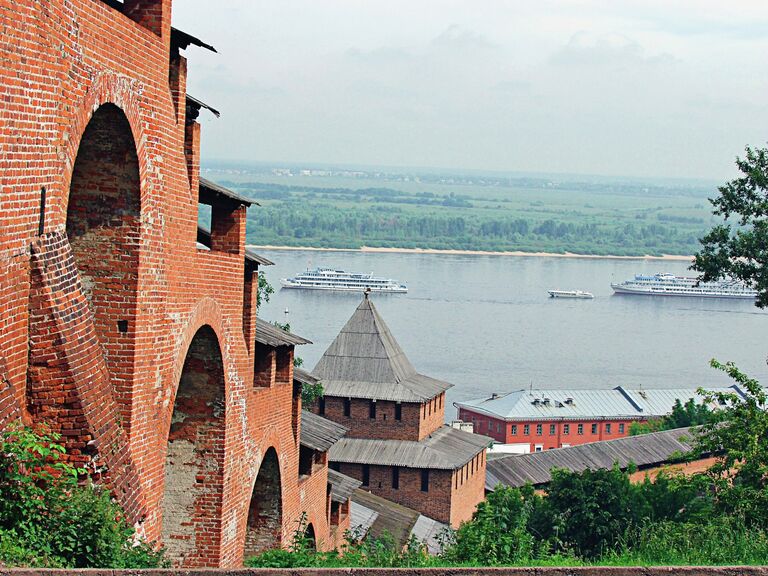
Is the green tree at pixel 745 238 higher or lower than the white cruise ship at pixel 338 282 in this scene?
higher

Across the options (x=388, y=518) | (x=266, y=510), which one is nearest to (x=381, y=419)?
(x=388, y=518)

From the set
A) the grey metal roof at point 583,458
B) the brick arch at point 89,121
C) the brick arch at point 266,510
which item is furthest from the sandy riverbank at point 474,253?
the brick arch at point 89,121

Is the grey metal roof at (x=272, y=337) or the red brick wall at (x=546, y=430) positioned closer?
the grey metal roof at (x=272, y=337)

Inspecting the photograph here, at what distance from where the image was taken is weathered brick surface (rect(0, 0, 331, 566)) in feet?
22.1

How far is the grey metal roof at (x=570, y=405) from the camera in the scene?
174 feet

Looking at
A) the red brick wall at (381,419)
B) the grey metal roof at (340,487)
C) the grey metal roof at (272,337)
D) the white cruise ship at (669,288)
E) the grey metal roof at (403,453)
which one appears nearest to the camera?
the grey metal roof at (272,337)

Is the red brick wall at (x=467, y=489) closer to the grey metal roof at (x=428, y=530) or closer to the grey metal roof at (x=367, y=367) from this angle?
the grey metal roof at (x=428, y=530)

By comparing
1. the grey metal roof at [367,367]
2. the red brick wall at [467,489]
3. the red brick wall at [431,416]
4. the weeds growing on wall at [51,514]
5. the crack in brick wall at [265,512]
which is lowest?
the red brick wall at [467,489]

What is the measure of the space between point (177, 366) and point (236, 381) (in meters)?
2.29

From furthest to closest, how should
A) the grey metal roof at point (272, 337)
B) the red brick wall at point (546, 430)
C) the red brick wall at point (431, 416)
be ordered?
the red brick wall at point (546, 430) → the red brick wall at point (431, 416) → the grey metal roof at point (272, 337)

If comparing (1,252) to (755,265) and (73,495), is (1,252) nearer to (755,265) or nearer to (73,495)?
(73,495)

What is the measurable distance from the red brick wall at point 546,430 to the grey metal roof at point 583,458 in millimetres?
11128

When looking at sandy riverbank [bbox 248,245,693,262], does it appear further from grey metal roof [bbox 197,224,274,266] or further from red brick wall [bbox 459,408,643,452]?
grey metal roof [bbox 197,224,274,266]

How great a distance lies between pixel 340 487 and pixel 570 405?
117ft
